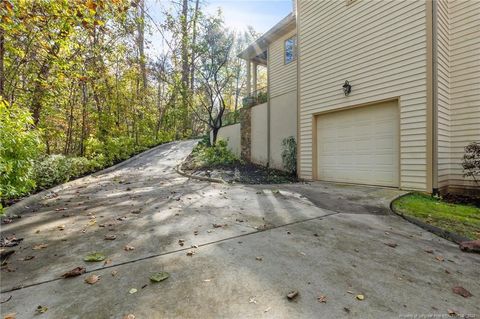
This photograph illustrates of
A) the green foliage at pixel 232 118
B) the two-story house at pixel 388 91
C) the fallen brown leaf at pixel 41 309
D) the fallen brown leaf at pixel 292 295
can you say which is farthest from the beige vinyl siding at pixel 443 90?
the green foliage at pixel 232 118

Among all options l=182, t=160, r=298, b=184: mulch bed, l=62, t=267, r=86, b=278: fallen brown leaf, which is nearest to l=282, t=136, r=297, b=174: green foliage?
l=182, t=160, r=298, b=184: mulch bed

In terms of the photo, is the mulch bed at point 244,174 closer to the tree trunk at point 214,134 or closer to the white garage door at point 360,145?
the white garage door at point 360,145

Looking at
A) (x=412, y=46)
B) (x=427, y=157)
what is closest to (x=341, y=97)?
(x=412, y=46)

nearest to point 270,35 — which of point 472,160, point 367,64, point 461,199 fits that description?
point 367,64

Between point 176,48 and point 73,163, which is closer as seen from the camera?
point 73,163

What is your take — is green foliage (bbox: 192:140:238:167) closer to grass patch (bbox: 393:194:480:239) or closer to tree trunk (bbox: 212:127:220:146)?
tree trunk (bbox: 212:127:220:146)

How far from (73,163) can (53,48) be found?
11.1ft

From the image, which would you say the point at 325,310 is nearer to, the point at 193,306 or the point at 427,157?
the point at 193,306

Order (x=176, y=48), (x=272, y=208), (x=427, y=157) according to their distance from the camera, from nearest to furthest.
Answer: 1. (x=272, y=208)
2. (x=427, y=157)
3. (x=176, y=48)

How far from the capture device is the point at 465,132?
5.66 metres

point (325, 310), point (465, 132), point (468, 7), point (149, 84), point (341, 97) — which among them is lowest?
point (325, 310)

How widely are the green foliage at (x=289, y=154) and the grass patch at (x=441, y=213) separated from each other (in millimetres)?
3955

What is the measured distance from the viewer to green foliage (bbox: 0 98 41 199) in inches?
135

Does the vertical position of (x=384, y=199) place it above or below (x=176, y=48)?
below
